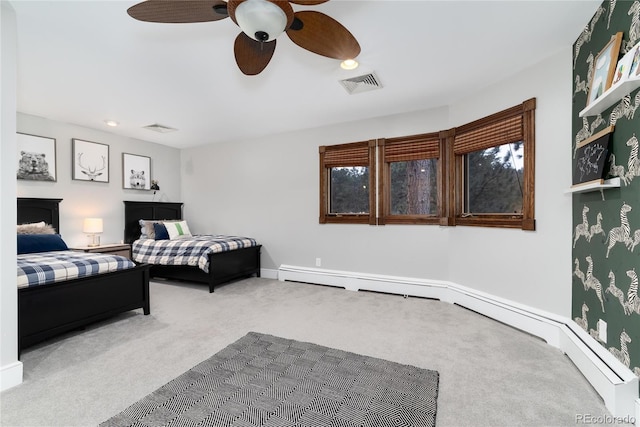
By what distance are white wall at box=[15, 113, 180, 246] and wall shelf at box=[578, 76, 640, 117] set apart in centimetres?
594

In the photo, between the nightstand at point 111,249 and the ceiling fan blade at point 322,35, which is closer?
the ceiling fan blade at point 322,35

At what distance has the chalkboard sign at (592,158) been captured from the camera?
1.83 meters

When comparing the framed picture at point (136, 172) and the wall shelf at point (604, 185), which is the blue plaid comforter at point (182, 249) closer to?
the framed picture at point (136, 172)

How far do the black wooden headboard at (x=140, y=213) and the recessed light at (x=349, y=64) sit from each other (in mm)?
4375

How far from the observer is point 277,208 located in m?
4.94

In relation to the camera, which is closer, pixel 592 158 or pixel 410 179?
pixel 592 158

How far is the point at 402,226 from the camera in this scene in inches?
157

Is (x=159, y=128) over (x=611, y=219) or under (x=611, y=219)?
over

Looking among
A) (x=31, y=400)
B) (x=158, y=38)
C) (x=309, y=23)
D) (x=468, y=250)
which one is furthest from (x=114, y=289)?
(x=468, y=250)

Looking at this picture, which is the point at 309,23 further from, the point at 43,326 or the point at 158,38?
the point at 43,326

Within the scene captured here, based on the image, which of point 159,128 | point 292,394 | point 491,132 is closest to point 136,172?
point 159,128

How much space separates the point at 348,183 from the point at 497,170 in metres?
1.96

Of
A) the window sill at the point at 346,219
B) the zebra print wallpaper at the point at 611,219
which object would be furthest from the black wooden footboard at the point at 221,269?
the zebra print wallpaper at the point at 611,219

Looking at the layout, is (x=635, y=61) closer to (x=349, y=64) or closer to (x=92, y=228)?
(x=349, y=64)
